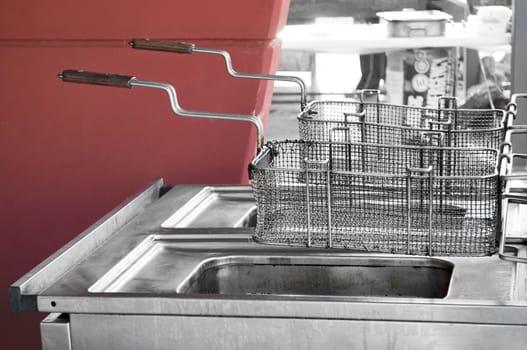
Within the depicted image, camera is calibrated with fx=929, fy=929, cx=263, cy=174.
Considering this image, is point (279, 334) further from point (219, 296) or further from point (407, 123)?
point (407, 123)

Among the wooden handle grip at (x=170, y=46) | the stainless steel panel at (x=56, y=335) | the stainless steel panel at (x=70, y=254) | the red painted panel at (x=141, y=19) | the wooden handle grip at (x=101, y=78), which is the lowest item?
the stainless steel panel at (x=56, y=335)

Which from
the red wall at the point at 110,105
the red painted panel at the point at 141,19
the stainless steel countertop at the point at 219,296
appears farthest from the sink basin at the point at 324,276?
the red painted panel at the point at 141,19

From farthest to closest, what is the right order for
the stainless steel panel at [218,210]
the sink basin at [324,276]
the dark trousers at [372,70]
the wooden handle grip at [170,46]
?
the dark trousers at [372,70]
the wooden handle grip at [170,46]
the stainless steel panel at [218,210]
the sink basin at [324,276]

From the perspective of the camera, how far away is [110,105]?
2.60 metres

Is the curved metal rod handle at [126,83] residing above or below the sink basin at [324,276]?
above

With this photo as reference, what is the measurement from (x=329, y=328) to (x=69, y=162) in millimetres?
1430

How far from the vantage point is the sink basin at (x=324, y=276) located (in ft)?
5.42

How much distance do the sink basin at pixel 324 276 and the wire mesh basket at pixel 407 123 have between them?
287mm

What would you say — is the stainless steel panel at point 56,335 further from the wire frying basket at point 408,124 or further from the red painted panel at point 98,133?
the red painted panel at point 98,133

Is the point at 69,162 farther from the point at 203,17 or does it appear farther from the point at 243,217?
the point at 243,217

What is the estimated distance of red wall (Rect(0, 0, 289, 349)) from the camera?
2539mm

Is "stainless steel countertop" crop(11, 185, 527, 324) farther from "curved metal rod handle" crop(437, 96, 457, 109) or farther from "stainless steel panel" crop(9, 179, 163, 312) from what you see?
"curved metal rod handle" crop(437, 96, 457, 109)

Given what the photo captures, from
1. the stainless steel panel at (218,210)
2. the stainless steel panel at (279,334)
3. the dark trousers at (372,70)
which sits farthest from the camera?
the dark trousers at (372,70)

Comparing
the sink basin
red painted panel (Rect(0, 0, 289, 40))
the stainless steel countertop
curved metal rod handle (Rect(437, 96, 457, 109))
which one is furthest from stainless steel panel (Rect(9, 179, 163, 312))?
curved metal rod handle (Rect(437, 96, 457, 109))
